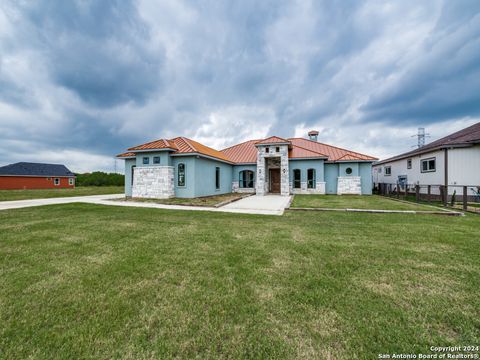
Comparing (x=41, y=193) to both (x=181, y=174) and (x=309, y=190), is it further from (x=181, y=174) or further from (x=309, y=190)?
(x=309, y=190)

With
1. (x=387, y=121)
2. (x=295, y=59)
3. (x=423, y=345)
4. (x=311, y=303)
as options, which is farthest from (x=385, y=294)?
(x=387, y=121)

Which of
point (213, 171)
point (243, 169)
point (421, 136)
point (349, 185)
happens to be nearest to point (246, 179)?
point (243, 169)

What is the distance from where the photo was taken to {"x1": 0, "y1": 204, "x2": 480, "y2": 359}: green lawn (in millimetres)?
1670

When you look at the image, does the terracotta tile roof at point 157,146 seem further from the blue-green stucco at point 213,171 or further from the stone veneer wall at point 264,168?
the stone veneer wall at point 264,168

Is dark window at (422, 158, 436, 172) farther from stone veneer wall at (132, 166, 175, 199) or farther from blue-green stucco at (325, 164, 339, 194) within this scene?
stone veneer wall at (132, 166, 175, 199)

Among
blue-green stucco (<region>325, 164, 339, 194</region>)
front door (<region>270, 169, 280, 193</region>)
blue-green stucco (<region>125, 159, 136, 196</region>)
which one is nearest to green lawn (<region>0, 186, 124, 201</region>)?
blue-green stucco (<region>125, 159, 136, 196</region>)

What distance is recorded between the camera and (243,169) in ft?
60.5

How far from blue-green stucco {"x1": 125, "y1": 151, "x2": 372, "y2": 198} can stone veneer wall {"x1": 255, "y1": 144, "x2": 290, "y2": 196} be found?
1.52 metres

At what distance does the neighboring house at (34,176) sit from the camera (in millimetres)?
29195

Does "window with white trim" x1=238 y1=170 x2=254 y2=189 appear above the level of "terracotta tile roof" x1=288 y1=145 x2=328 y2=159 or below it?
below

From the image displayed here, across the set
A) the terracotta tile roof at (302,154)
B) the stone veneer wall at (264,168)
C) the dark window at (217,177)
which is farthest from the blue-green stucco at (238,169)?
the terracotta tile roof at (302,154)

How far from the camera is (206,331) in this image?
1824 millimetres

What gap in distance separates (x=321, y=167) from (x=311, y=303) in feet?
52.9

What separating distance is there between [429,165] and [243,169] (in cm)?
A: 1395
